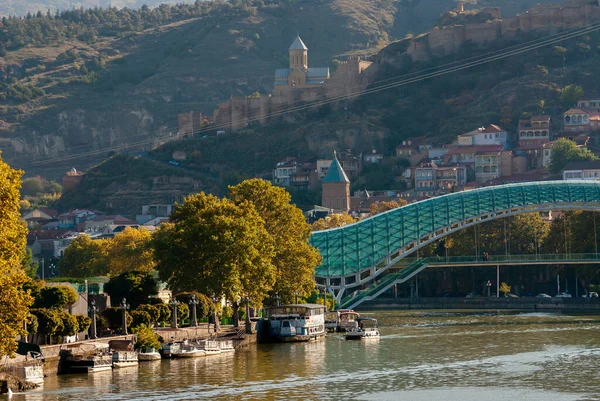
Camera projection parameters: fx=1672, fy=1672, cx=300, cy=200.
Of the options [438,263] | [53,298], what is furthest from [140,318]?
[438,263]

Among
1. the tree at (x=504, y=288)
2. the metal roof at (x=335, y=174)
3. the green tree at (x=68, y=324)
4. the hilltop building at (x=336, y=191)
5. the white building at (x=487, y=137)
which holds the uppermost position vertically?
the white building at (x=487, y=137)

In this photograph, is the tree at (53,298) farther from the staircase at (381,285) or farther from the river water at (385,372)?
the staircase at (381,285)

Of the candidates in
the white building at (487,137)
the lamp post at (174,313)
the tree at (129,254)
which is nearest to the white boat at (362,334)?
the lamp post at (174,313)

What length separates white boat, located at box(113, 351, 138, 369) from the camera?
57819 mm

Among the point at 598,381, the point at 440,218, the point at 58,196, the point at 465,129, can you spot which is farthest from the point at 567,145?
the point at 598,381

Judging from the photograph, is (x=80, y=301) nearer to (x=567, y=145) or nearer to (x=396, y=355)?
(x=396, y=355)

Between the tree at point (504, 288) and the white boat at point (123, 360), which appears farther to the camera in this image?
the tree at point (504, 288)

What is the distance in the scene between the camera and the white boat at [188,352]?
62.4 metres

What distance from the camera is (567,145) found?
497 feet

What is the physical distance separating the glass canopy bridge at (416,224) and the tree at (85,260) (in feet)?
49.7

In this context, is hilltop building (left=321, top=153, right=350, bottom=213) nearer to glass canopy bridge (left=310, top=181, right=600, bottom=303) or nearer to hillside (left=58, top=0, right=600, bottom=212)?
hillside (left=58, top=0, right=600, bottom=212)

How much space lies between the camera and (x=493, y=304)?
326 feet

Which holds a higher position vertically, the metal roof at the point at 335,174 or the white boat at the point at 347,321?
the metal roof at the point at 335,174

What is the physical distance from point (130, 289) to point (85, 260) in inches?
1554
